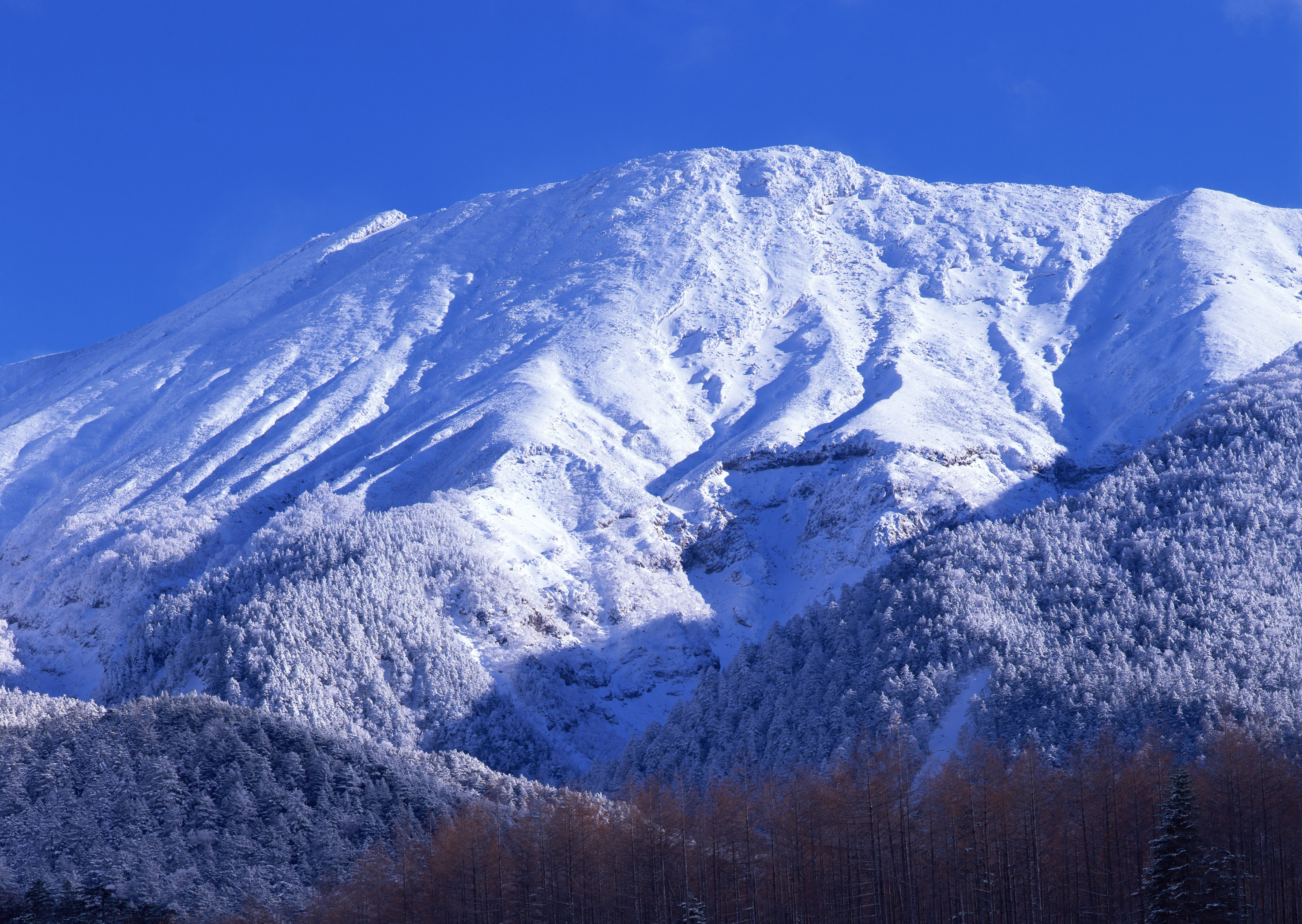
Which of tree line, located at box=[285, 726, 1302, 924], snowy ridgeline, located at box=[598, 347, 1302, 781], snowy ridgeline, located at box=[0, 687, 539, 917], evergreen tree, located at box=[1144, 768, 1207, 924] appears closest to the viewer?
evergreen tree, located at box=[1144, 768, 1207, 924]

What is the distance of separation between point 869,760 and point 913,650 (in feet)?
187

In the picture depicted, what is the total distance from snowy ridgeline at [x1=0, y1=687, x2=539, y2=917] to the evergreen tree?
238 ft

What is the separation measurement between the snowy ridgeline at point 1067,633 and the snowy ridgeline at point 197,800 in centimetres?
3155

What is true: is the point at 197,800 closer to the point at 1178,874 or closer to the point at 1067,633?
the point at 1178,874

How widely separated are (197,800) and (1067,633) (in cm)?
9326

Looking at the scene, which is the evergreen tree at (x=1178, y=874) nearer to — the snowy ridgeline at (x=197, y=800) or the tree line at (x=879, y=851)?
the tree line at (x=879, y=851)

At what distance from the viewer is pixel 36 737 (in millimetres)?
126312

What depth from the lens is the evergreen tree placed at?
52.8 metres

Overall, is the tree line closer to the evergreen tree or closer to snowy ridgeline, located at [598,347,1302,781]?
the evergreen tree

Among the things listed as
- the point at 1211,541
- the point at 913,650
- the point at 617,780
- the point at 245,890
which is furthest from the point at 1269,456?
the point at 245,890

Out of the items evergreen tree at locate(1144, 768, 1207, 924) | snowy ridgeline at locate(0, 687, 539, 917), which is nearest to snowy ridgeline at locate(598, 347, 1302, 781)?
snowy ridgeline at locate(0, 687, 539, 917)

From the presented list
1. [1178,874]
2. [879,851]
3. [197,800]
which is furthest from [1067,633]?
[1178,874]

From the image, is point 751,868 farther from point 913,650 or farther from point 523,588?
point 523,588

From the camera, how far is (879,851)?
77.6m
